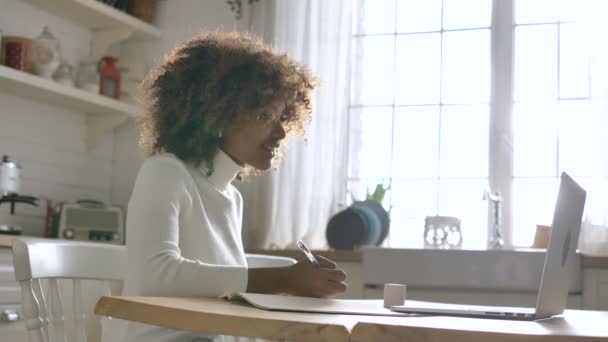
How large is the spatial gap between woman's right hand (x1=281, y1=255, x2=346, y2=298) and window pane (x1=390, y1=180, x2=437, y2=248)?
2.35 metres

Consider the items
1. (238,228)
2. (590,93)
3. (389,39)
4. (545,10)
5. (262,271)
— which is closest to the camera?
(262,271)

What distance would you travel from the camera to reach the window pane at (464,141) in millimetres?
3859

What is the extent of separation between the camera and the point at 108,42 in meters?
4.21

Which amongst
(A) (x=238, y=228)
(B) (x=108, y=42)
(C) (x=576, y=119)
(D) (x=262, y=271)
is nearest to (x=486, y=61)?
(C) (x=576, y=119)

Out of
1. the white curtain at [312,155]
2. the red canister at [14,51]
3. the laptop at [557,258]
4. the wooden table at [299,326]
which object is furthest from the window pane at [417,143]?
the wooden table at [299,326]

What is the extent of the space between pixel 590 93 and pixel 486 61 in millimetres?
560

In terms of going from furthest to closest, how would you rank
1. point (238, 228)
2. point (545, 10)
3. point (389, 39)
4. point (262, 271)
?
point (389, 39)
point (545, 10)
point (238, 228)
point (262, 271)

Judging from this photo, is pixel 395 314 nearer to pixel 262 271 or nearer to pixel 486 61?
pixel 262 271

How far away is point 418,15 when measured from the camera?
160 inches

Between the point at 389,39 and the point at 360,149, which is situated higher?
the point at 389,39

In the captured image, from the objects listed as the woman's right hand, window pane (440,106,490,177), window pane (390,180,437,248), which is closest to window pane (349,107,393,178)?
window pane (390,180,437,248)

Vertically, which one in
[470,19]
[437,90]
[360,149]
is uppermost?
[470,19]

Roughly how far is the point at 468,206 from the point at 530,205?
262 mm

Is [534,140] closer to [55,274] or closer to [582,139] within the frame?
[582,139]
